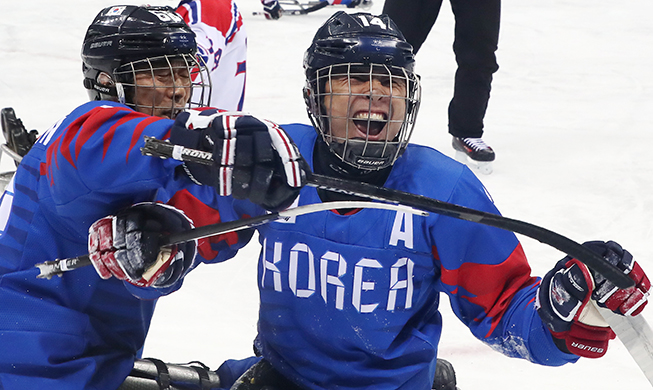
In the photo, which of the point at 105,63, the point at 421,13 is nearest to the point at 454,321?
the point at 105,63

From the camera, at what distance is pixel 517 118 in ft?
15.5

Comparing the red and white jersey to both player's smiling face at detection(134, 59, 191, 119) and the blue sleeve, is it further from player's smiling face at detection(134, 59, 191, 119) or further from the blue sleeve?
the blue sleeve

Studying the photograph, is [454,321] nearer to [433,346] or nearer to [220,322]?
[220,322]

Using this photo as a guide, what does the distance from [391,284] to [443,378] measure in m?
0.35

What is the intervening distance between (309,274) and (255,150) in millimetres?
445

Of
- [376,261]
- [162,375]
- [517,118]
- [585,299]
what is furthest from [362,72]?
[517,118]

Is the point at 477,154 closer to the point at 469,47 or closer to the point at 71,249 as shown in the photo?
the point at 469,47

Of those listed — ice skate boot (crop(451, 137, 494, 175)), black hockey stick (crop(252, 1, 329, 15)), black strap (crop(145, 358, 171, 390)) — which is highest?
black strap (crop(145, 358, 171, 390))

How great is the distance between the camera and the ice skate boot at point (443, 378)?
177cm

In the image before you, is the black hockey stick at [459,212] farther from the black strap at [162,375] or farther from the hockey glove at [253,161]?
the black strap at [162,375]

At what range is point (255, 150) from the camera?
4.00ft

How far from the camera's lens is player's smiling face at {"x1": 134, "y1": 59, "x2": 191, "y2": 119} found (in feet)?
5.73

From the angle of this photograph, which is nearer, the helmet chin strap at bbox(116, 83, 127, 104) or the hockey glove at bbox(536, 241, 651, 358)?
the hockey glove at bbox(536, 241, 651, 358)

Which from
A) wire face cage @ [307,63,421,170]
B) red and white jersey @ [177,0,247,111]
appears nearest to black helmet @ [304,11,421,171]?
wire face cage @ [307,63,421,170]
